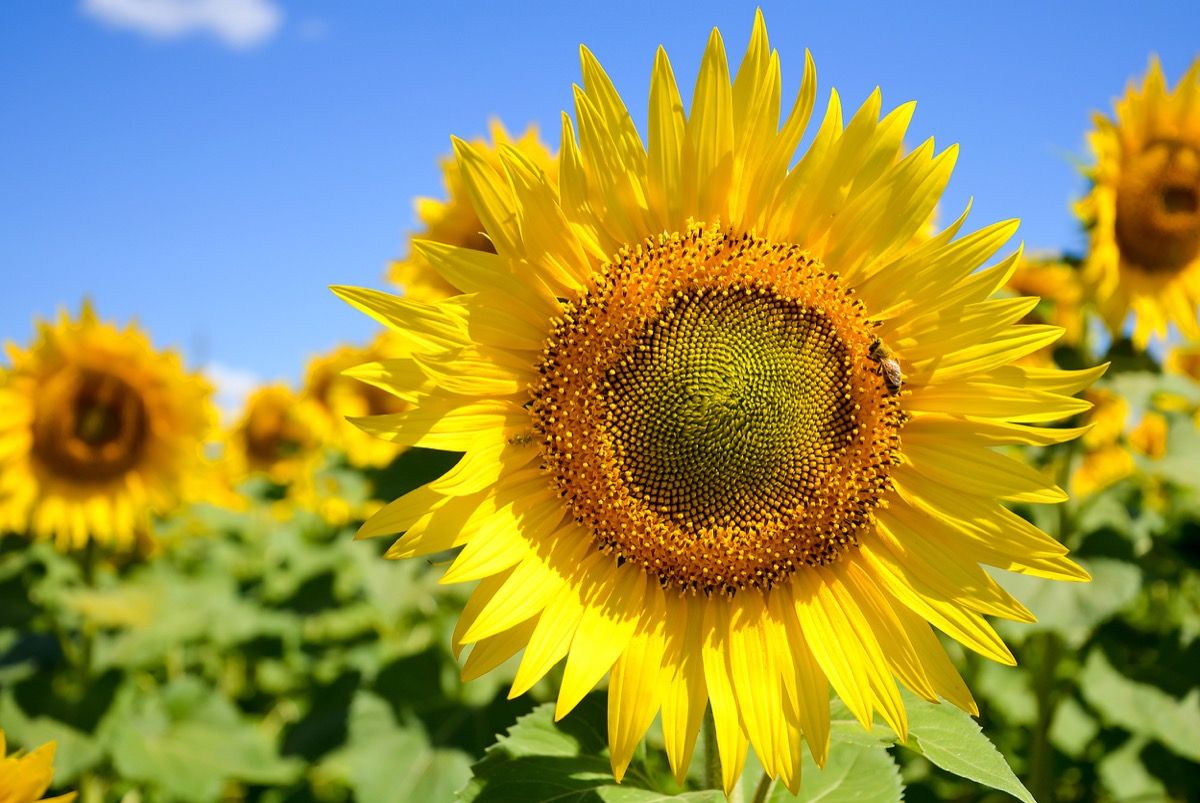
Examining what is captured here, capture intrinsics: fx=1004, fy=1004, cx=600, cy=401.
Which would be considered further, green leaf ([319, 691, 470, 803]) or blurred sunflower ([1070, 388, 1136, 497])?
blurred sunflower ([1070, 388, 1136, 497])

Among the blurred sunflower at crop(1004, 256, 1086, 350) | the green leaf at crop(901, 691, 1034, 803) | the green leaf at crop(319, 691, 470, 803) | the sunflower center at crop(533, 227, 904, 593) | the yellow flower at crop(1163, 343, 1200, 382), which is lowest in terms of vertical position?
the green leaf at crop(319, 691, 470, 803)

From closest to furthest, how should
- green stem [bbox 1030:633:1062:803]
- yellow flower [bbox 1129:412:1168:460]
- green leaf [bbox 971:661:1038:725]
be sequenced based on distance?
green stem [bbox 1030:633:1062:803]
green leaf [bbox 971:661:1038:725]
yellow flower [bbox 1129:412:1168:460]

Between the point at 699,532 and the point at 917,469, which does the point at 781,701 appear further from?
the point at 917,469

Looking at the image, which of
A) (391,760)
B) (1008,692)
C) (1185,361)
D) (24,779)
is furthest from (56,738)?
(1185,361)

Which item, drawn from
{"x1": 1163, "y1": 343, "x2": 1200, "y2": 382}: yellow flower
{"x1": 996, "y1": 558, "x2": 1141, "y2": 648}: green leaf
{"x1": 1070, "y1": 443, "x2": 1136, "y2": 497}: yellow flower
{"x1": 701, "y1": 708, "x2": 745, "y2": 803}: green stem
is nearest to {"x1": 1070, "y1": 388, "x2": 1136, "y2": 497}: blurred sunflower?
{"x1": 1070, "y1": 443, "x2": 1136, "y2": 497}: yellow flower

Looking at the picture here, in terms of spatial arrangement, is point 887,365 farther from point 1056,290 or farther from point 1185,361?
point 1185,361

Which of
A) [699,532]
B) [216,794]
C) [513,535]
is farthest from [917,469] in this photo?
[216,794]

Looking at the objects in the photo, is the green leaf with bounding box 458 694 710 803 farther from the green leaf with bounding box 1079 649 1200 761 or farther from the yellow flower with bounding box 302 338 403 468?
the yellow flower with bounding box 302 338 403 468
